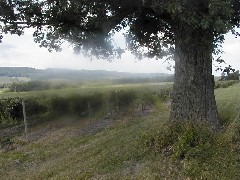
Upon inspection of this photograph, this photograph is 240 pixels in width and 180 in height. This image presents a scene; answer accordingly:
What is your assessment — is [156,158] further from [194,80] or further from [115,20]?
[115,20]

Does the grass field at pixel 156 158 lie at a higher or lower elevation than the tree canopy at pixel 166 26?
lower

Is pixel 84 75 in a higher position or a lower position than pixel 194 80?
higher

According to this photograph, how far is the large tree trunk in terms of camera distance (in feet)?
40.4

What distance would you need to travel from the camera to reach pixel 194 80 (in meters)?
12.4

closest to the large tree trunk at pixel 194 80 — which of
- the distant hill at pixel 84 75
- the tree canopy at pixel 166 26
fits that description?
the tree canopy at pixel 166 26

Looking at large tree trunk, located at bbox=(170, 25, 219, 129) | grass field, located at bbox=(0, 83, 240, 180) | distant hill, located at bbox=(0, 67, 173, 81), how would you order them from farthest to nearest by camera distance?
distant hill, located at bbox=(0, 67, 173, 81)
large tree trunk, located at bbox=(170, 25, 219, 129)
grass field, located at bbox=(0, 83, 240, 180)

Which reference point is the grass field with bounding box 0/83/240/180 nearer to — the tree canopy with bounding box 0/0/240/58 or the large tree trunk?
the large tree trunk

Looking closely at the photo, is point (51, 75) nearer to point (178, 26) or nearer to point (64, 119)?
point (64, 119)

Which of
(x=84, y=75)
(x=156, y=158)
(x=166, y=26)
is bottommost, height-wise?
(x=156, y=158)

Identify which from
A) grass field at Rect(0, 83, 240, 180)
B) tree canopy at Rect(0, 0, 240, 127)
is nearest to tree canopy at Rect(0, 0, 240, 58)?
tree canopy at Rect(0, 0, 240, 127)

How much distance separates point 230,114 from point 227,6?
551 centimetres

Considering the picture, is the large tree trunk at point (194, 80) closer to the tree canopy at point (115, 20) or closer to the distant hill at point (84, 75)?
the tree canopy at point (115, 20)

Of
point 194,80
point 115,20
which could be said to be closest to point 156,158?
point 194,80

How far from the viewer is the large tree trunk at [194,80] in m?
12.3
